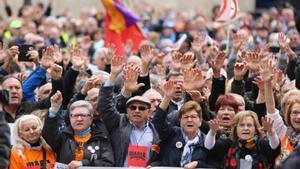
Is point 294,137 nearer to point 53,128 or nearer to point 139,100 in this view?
point 139,100

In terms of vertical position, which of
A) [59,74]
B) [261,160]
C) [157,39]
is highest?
[157,39]

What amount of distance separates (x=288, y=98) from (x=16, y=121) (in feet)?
8.23

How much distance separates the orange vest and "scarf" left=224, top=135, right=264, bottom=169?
1.63 metres

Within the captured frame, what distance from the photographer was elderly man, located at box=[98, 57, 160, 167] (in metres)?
11.4

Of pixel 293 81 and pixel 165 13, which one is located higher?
pixel 165 13

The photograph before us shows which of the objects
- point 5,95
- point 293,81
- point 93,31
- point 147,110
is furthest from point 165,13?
point 5,95

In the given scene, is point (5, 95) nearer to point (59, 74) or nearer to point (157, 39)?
point (59, 74)

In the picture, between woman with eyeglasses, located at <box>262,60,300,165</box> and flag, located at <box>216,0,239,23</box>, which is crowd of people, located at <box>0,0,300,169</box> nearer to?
woman with eyeglasses, located at <box>262,60,300,165</box>

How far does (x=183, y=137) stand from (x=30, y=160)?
1.40 meters

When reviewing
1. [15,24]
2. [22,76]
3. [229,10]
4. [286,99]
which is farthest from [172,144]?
[15,24]

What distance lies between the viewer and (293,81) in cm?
1341

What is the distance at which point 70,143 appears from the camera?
11438 mm

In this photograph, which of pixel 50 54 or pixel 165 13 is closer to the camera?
pixel 50 54

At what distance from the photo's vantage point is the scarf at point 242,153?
1082 centimetres
